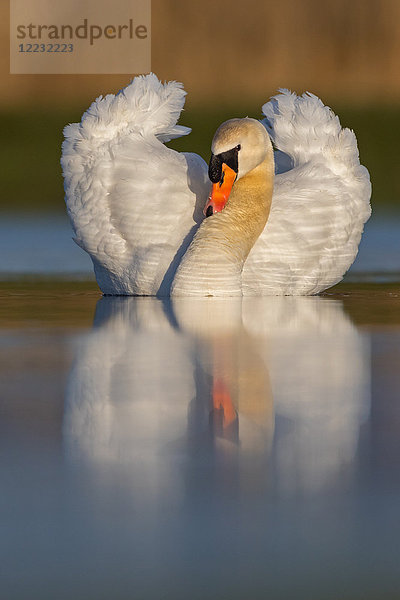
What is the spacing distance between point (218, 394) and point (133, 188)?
5.15 m

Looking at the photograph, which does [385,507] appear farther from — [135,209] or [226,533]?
[135,209]

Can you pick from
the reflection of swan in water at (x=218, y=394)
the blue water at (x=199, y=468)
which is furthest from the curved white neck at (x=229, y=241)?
the blue water at (x=199, y=468)

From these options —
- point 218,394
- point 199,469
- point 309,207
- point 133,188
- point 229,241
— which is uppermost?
point 199,469

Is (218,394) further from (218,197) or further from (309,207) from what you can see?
(309,207)

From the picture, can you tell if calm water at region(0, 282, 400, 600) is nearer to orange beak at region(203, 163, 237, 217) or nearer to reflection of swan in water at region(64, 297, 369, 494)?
reflection of swan in water at region(64, 297, 369, 494)

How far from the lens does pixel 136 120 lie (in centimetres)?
931

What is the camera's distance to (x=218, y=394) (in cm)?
382

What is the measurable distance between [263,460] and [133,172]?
623 centimetres

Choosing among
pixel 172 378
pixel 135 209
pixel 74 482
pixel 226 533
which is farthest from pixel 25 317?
pixel 226 533

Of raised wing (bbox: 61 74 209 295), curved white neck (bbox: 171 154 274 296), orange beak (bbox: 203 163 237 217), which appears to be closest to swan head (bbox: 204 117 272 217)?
orange beak (bbox: 203 163 237 217)

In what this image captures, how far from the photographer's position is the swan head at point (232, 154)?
8391 millimetres

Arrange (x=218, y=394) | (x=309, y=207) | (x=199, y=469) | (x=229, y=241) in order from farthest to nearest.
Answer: (x=309, y=207) → (x=229, y=241) → (x=218, y=394) → (x=199, y=469)

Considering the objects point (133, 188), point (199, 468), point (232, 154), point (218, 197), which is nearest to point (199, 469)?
point (199, 468)

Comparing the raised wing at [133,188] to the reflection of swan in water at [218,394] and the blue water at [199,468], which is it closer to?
the reflection of swan in water at [218,394]
